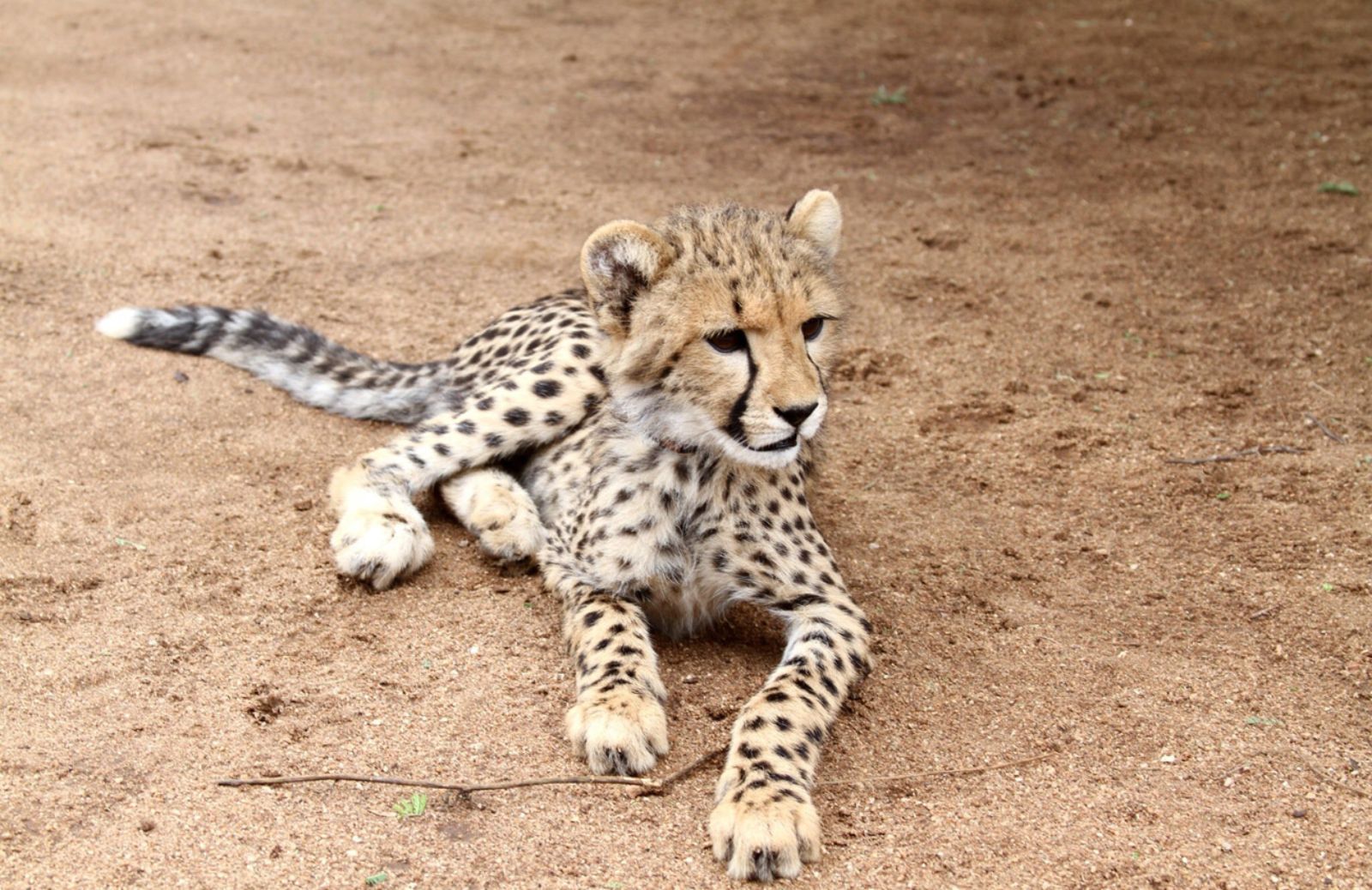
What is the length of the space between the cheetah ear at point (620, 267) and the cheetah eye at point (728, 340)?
0.80 feet

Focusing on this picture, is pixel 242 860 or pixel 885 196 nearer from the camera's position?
pixel 242 860

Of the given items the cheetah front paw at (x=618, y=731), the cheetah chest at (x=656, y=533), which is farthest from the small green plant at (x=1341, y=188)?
the cheetah front paw at (x=618, y=731)

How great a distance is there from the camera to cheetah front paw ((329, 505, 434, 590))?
3883 mm

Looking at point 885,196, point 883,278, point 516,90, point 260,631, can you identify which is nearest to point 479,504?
point 260,631

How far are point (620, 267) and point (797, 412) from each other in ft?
Result: 1.97

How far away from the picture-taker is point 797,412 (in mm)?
3309

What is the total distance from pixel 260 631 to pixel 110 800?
0.76m

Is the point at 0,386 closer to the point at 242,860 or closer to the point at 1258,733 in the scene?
the point at 242,860

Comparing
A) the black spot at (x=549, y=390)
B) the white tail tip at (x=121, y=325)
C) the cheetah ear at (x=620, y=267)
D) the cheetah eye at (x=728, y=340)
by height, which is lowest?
the white tail tip at (x=121, y=325)

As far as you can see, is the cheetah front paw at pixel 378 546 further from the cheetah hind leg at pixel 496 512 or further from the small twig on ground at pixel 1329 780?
the small twig on ground at pixel 1329 780

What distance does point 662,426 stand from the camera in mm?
3656

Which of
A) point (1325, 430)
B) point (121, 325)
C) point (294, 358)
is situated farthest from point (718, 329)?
point (121, 325)

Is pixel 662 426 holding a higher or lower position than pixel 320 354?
higher

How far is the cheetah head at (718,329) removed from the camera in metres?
3.38
